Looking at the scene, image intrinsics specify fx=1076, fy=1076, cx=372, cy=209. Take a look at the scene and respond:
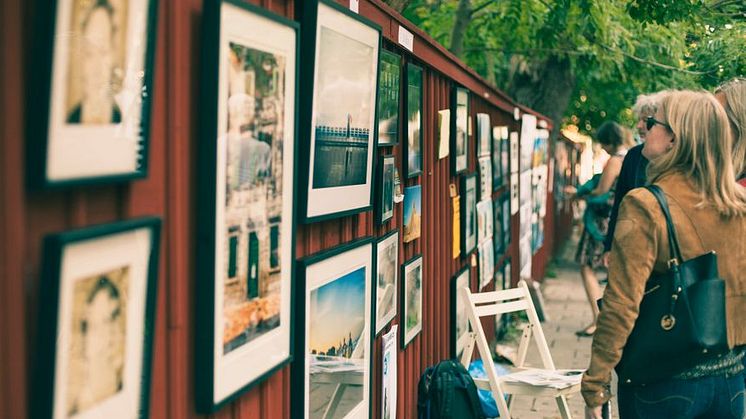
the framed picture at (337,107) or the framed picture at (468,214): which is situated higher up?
the framed picture at (337,107)

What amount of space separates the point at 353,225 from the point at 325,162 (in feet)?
2.04

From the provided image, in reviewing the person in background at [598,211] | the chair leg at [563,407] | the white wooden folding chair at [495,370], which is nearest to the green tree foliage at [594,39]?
the person in background at [598,211]

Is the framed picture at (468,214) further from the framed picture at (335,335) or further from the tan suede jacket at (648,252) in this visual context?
the tan suede jacket at (648,252)

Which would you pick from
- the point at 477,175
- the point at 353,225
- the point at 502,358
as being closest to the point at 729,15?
the point at 477,175

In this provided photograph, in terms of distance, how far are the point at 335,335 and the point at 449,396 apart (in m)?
1.52

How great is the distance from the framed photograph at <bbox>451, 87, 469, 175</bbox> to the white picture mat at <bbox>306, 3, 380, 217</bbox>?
253 centimetres

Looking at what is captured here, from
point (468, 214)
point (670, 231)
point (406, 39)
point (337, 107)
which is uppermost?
point (406, 39)

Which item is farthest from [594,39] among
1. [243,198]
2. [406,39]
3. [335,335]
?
[243,198]

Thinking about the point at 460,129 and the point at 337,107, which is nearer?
the point at 337,107

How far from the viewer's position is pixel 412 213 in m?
5.15

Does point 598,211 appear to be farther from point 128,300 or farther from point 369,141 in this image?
point 128,300

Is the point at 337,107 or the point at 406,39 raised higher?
the point at 406,39

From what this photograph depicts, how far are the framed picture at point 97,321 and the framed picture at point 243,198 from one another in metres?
0.30

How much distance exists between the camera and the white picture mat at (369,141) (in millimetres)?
3152
